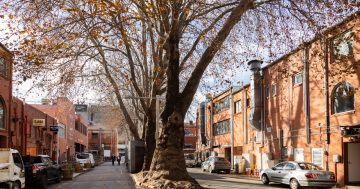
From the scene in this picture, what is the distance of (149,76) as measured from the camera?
115 feet

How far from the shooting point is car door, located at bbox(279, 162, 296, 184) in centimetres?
2311

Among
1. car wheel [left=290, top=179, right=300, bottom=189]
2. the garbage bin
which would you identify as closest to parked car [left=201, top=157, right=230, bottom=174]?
the garbage bin

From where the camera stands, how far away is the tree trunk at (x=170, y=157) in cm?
1952

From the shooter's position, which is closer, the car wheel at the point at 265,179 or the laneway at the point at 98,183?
the laneway at the point at 98,183

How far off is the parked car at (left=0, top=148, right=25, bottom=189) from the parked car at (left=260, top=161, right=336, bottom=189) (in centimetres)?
1223

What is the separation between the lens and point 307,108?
27.6m

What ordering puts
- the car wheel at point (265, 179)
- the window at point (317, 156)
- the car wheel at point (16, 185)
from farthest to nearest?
1. the window at point (317, 156)
2. the car wheel at point (265, 179)
3. the car wheel at point (16, 185)

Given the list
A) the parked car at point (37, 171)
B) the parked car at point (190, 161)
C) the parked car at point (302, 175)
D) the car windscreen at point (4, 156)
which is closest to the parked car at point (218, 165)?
the parked car at point (302, 175)

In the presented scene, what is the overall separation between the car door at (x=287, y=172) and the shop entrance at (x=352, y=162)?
109 inches

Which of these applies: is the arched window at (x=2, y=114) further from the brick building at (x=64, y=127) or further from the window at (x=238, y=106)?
the window at (x=238, y=106)

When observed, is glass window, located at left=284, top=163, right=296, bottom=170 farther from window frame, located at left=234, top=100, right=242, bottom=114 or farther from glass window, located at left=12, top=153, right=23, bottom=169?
window frame, located at left=234, top=100, right=242, bottom=114

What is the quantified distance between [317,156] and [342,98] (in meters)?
4.03

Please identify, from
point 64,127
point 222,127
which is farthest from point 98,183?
point 64,127

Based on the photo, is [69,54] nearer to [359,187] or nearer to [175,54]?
[175,54]
